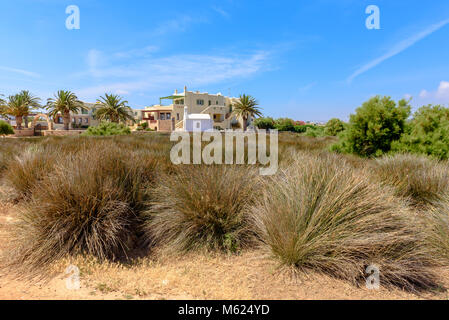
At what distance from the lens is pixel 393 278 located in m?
2.61

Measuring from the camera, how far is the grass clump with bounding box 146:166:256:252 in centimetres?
332

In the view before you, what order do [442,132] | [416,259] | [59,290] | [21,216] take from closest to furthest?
[59,290]
[416,259]
[21,216]
[442,132]

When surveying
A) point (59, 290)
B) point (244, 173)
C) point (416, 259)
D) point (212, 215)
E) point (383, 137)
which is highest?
point (383, 137)

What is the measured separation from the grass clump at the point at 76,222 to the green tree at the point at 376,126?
826 centimetres

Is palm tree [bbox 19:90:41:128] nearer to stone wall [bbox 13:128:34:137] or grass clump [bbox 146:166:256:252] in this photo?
stone wall [bbox 13:128:34:137]

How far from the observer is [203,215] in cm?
335

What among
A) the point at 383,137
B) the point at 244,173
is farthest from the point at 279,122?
the point at 244,173

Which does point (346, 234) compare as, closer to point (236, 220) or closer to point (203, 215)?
point (236, 220)

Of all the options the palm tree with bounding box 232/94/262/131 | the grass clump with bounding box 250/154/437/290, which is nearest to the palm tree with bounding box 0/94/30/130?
the palm tree with bounding box 232/94/262/131

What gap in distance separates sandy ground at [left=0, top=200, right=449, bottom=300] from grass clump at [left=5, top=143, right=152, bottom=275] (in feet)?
0.75

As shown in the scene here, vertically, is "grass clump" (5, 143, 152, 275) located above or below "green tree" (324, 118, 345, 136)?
below

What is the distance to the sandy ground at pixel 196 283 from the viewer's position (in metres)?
2.42
